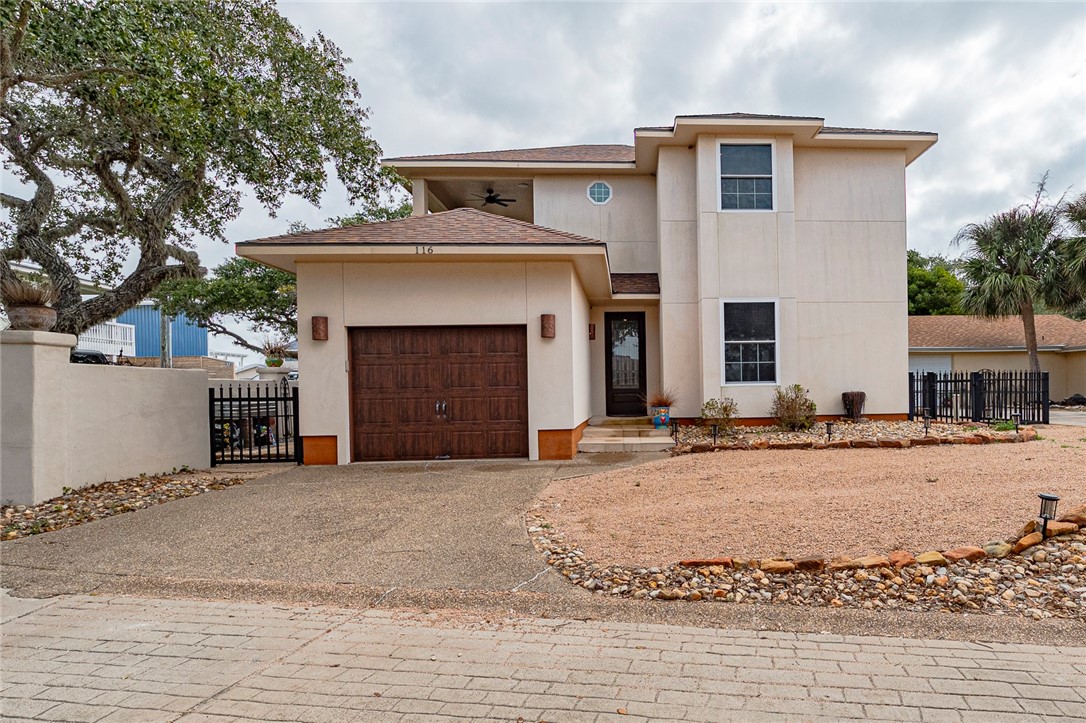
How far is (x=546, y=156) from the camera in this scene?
519 inches

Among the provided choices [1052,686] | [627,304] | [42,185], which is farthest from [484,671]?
[42,185]

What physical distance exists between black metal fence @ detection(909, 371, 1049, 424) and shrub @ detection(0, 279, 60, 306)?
15549 mm

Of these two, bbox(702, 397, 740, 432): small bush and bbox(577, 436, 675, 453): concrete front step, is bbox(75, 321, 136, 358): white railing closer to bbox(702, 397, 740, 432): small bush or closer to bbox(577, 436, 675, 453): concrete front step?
bbox(577, 436, 675, 453): concrete front step

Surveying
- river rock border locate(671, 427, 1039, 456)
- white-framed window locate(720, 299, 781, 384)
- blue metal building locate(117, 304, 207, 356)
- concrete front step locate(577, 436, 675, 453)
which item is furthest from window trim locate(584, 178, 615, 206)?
blue metal building locate(117, 304, 207, 356)

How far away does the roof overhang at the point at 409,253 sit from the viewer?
821cm

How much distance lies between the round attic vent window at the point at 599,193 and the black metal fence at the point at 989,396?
8068 mm

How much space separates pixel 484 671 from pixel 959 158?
26882mm

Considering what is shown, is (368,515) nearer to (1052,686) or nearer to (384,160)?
(1052,686)

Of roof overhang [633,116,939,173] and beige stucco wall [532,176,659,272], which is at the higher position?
roof overhang [633,116,939,173]

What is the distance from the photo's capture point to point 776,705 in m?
2.40

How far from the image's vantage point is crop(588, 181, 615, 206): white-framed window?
12.8 m

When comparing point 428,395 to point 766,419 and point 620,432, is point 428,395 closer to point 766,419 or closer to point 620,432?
point 620,432

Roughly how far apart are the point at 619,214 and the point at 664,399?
4.74 m

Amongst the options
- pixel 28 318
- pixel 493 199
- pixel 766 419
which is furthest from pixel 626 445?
pixel 28 318
